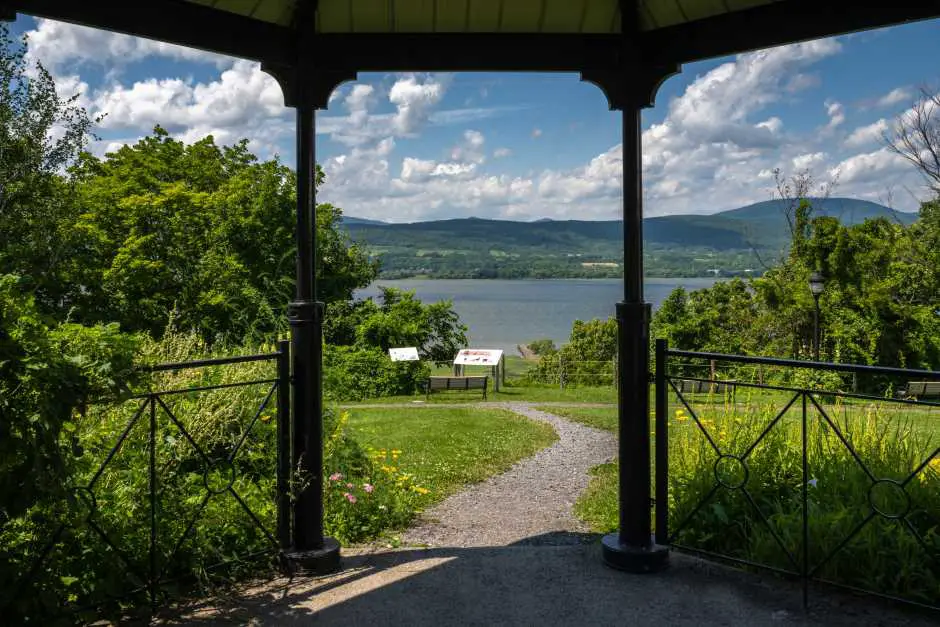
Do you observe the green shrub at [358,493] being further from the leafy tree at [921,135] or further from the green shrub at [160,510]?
the leafy tree at [921,135]

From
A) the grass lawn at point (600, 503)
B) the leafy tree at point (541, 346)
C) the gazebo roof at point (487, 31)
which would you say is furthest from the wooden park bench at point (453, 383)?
the leafy tree at point (541, 346)

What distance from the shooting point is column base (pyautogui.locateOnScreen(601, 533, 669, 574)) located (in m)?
3.23

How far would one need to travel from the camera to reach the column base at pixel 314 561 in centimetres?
320

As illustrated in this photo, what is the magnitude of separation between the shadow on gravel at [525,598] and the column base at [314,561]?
0.17ft

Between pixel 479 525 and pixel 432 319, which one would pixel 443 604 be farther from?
pixel 432 319

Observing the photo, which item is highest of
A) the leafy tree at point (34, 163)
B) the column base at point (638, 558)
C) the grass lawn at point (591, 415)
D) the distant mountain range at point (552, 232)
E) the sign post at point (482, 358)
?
the distant mountain range at point (552, 232)

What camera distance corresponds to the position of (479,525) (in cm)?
480

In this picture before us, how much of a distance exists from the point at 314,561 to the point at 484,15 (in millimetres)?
2627

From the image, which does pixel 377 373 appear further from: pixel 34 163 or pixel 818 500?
pixel 818 500

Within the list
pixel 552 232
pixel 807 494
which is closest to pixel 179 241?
pixel 807 494

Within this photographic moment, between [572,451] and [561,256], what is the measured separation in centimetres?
8656

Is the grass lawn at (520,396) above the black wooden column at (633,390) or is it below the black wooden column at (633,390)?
below

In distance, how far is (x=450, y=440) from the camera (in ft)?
28.5

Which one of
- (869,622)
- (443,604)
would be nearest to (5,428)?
(443,604)
